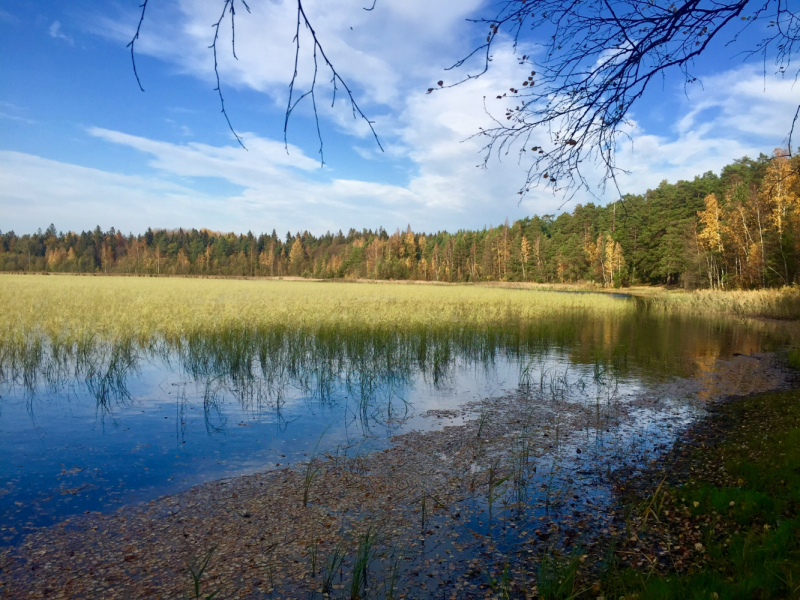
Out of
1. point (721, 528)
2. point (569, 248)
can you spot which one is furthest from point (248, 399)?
point (569, 248)

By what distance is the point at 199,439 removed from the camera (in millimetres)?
7566

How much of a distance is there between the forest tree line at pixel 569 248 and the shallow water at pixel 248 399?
4684mm

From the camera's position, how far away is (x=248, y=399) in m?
9.97

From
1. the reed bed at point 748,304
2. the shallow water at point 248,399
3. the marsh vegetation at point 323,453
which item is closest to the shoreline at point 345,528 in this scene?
the marsh vegetation at point 323,453

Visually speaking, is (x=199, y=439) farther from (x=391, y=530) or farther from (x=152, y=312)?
(x=152, y=312)

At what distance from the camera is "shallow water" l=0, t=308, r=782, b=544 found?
618 cm

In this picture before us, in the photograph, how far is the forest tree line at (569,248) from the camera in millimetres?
38938

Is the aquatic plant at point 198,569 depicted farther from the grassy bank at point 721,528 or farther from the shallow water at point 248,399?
the grassy bank at point 721,528

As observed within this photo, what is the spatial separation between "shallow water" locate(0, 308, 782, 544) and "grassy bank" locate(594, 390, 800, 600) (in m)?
1.32

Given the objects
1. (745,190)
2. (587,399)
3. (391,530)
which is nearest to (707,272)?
(745,190)

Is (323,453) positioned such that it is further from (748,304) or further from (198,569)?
(748,304)

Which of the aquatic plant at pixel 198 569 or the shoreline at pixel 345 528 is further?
the shoreline at pixel 345 528

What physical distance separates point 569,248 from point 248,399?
3229 inches

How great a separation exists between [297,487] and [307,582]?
1.93 m
